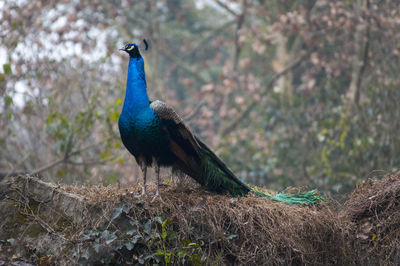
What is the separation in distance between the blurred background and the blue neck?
91 centimetres

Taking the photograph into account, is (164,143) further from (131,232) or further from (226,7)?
(226,7)

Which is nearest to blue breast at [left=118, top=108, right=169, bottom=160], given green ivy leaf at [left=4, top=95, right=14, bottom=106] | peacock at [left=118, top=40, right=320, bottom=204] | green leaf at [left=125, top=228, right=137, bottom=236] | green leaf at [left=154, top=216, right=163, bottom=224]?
peacock at [left=118, top=40, right=320, bottom=204]

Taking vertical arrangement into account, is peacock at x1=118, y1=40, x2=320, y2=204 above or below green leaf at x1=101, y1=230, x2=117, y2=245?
above

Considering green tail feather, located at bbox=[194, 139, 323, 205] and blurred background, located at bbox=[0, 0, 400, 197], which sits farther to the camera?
blurred background, located at bbox=[0, 0, 400, 197]

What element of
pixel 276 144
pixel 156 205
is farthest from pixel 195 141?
pixel 276 144

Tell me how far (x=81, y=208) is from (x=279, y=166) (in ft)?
24.1

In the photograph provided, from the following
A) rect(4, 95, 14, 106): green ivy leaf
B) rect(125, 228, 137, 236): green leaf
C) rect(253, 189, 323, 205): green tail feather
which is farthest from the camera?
rect(4, 95, 14, 106): green ivy leaf

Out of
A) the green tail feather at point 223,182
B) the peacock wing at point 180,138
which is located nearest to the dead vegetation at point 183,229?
the green tail feather at point 223,182

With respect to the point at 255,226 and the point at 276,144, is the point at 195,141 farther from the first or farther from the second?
the point at 276,144

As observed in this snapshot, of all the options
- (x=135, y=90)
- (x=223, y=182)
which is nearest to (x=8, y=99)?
(x=135, y=90)

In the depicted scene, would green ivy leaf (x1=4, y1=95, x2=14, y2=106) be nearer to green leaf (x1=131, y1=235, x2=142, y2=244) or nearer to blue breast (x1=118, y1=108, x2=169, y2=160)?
blue breast (x1=118, y1=108, x2=169, y2=160)

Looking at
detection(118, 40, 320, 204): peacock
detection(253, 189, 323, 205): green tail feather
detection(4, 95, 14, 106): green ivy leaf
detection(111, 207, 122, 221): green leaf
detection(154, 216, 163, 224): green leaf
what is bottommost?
detection(154, 216, 163, 224): green leaf

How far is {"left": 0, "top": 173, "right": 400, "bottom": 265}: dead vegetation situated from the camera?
3.68m

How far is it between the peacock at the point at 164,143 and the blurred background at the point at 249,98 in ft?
1.79
